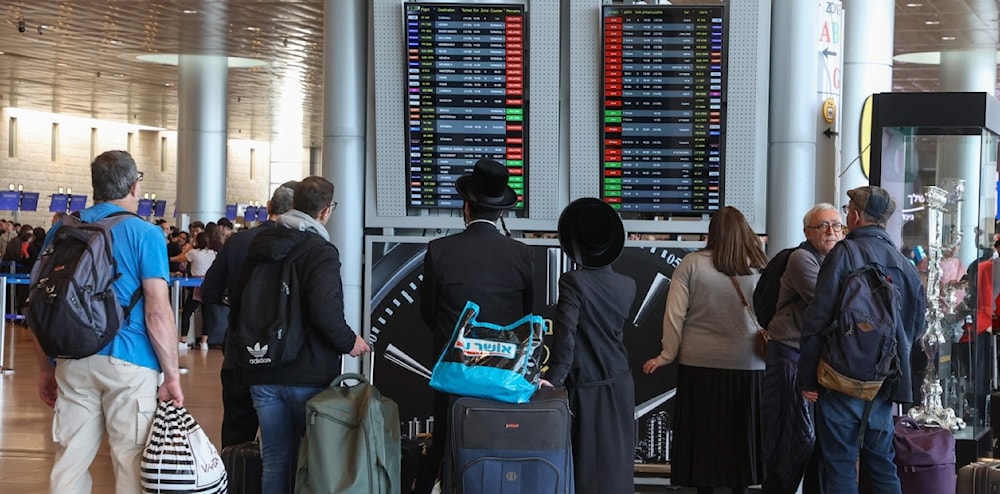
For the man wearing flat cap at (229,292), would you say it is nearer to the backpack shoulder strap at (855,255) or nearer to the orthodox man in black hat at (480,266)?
the orthodox man in black hat at (480,266)

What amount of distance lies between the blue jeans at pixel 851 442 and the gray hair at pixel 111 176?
2.85m

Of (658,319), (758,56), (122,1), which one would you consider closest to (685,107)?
(758,56)

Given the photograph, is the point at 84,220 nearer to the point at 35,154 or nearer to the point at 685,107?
the point at 685,107

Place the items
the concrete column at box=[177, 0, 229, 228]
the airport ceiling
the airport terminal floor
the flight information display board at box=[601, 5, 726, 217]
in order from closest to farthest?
the flight information display board at box=[601, 5, 726, 217] → the airport terminal floor → the airport ceiling → the concrete column at box=[177, 0, 229, 228]

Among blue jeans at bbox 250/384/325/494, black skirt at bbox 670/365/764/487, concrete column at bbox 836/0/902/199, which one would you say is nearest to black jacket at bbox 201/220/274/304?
blue jeans at bbox 250/384/325/494

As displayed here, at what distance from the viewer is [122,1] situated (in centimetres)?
1816

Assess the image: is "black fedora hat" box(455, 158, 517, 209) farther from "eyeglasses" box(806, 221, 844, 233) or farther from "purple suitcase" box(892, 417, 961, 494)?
"purple suitcase" box(892, 417, 961, 494)

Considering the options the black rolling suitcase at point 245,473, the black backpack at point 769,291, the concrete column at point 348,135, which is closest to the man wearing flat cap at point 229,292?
the concrete column at point 348,135

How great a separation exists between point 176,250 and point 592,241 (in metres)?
15.1

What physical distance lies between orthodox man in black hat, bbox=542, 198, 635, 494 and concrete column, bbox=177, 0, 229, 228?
2086 cm

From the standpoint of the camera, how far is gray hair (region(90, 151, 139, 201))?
14.4 feet

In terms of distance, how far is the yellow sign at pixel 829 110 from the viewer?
7.62 meters

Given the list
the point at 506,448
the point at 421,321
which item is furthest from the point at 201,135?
the point at 506,448

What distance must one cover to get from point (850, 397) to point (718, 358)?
0.70 meters
